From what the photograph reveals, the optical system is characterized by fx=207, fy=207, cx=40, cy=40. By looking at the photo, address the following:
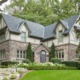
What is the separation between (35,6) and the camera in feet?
189

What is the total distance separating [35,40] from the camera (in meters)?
35.8

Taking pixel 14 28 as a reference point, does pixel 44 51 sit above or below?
below

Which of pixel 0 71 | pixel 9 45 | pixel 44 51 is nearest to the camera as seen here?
pixel 0 71

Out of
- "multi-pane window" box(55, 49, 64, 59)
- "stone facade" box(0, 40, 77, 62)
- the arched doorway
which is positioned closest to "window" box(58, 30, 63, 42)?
"stone facade" box(0, 40, 77, 62)

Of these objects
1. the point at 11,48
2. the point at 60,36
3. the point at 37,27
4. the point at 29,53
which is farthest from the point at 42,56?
the point at 37,27

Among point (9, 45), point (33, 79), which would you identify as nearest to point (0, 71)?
point (33, 79)

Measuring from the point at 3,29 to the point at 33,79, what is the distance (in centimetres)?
1941

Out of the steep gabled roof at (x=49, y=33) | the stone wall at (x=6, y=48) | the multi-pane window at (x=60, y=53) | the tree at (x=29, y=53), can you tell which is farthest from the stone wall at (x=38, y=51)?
the stone wall at (x=6, y=48)

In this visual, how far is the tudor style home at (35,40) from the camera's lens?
32.4 metres

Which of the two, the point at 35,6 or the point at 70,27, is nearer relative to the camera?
the point at 70,27

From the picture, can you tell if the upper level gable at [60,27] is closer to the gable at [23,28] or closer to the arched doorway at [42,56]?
the arched doorway at [42,56]

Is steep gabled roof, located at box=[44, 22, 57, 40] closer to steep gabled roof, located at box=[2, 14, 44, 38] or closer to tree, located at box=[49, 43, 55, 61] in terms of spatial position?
steep gabled roof, located at box=[2, 14, 44, 38]

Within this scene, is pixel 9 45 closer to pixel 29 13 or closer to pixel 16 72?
pixel 16 72

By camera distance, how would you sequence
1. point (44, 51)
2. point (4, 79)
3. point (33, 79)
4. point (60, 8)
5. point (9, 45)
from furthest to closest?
point (60, 8), point (44, 51), point (9, 45), point (4, 79), point (33, 79)
